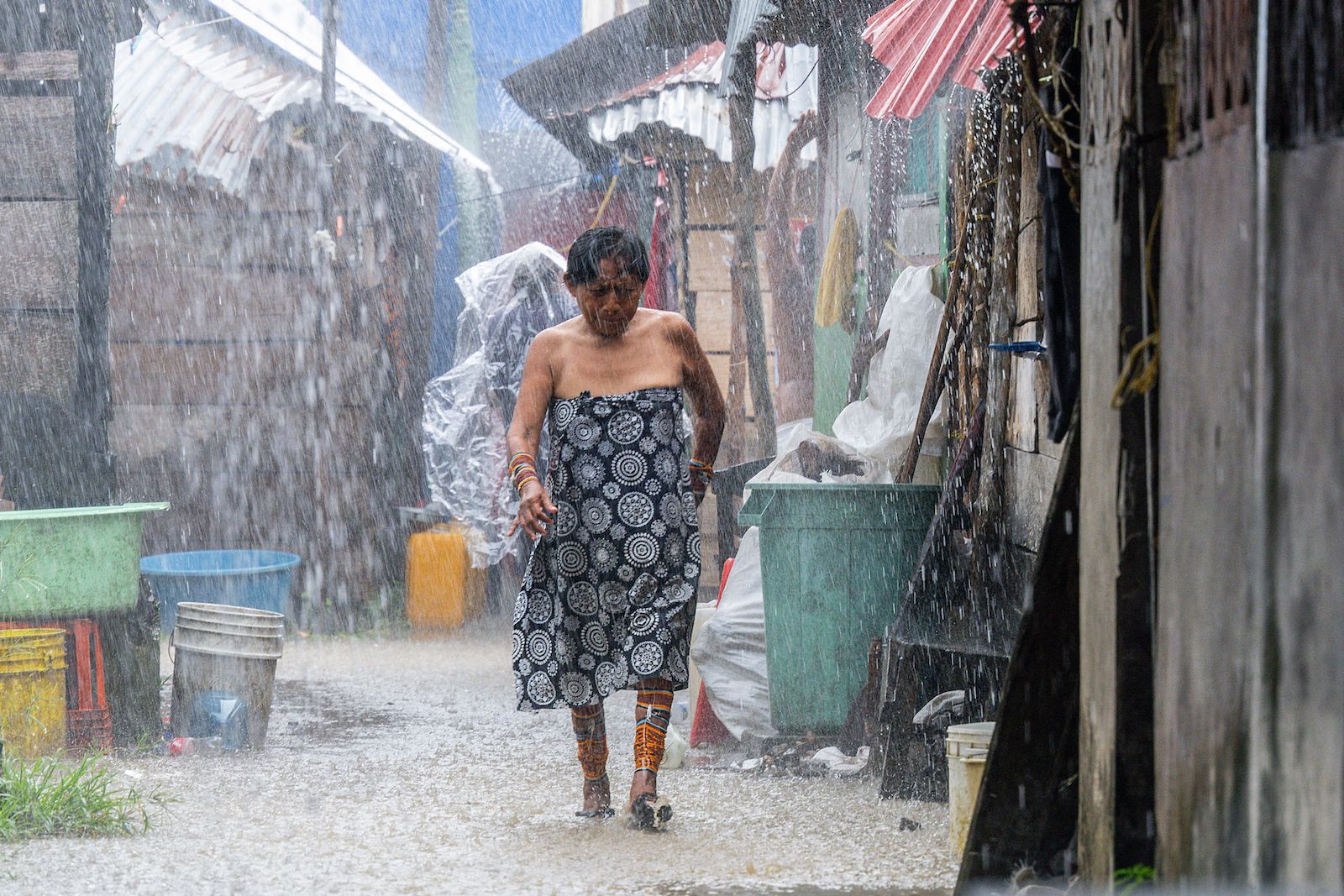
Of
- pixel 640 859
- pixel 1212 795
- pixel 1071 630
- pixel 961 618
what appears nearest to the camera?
pixel 1212 795

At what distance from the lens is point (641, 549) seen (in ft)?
16.4

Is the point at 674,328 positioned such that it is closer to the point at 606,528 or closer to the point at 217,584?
the point at 606,528

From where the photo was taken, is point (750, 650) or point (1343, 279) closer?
point (1343, 279)

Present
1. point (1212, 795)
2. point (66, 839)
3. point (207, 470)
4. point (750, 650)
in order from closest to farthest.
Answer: point (1212, 795)
point (66, 839)
point (750, 650)
point (207, 470)

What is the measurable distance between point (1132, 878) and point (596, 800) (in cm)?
259

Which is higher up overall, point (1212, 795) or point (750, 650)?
point (1212, 795)

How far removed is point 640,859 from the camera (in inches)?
177

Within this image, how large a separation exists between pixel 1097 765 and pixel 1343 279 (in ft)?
4.15

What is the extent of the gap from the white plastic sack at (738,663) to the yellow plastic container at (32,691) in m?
2.81

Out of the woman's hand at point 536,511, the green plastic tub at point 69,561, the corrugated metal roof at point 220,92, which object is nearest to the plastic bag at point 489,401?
the corrugated metal roof at point 220,92

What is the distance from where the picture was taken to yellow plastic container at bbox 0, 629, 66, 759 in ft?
19.6

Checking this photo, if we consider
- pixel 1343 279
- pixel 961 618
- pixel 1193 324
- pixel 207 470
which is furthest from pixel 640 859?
pixel 207 470

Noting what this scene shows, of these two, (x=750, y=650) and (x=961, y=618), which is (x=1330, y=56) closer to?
(x=961, y=618)

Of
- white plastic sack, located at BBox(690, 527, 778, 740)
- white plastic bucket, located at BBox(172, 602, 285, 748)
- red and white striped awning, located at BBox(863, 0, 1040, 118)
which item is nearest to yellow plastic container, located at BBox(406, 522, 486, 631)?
white plastic bucket, located at BBox(172, 602, 285, 748)
